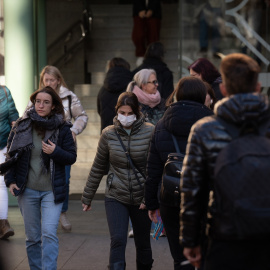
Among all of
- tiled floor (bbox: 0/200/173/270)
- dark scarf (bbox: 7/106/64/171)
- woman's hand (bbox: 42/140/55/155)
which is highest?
dark scarf (bbox: 7/106/64/171)

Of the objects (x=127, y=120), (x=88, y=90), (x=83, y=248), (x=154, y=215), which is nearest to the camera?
(x=154, y=215)

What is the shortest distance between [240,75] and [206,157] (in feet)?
1.48

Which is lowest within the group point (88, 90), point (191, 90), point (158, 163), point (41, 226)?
point (41, 226)

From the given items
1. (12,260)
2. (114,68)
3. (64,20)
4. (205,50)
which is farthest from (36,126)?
(64,20)

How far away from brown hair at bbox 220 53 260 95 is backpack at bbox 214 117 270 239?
278mm

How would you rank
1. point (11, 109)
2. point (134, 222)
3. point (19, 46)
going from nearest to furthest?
point (134, 222) → point (11, 109) → point (19, 46)

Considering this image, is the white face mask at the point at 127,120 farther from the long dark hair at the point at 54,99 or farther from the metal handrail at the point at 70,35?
the metal handrail at the point at 70,35

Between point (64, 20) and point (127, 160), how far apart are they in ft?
33.9

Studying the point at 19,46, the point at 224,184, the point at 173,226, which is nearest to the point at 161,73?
the point at 19,46

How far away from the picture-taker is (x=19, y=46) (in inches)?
401

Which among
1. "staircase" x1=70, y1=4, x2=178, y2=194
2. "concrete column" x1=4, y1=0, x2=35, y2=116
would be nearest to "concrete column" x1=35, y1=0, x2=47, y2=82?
"concrete column" x1=4, y1=0, x2=35, y2=116

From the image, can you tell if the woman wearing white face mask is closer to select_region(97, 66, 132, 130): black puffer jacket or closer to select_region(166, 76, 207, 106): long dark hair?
select_region(166, 76, 207, 106): long dark hair

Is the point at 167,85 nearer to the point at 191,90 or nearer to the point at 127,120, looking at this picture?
the point at 127,120

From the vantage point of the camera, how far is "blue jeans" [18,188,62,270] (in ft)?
19.6
